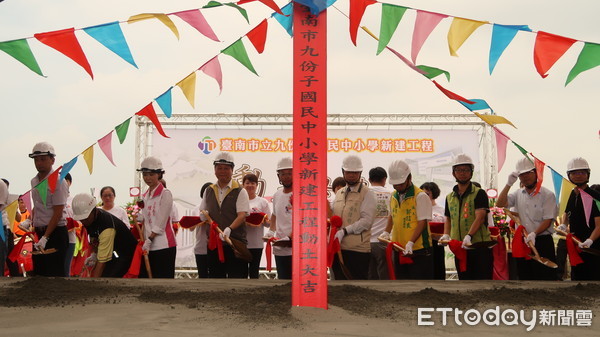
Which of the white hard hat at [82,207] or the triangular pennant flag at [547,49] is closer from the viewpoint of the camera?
the triangular pennant flag at [547,49]

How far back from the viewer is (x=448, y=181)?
10.4 metres

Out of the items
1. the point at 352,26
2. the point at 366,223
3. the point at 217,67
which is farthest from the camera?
the point at 366,223

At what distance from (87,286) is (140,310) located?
1048 mm

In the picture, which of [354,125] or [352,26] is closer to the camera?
[352,26]

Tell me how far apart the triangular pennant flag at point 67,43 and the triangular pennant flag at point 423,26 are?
2152mm

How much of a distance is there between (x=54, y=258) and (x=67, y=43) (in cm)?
205

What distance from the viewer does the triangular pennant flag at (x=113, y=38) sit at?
434 centimetres

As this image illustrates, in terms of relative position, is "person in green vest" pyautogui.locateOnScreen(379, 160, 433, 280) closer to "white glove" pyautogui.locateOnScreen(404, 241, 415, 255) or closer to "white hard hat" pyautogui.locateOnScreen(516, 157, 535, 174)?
"white glove" pyautogui.locateOnScreen(404, 241, 415, 255)

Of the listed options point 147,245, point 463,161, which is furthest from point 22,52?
point 463,161

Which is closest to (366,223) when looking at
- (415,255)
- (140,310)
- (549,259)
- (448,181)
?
(415,255)

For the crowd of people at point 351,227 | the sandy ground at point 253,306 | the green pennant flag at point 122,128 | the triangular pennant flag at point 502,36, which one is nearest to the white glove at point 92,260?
the crowd of people at point 351,227

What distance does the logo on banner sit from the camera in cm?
1064

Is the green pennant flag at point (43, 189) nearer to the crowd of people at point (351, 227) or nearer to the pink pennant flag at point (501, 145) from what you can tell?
the crowd of people at point (351, 227)

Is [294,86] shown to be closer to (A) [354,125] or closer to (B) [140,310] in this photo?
(B) [140,310]
